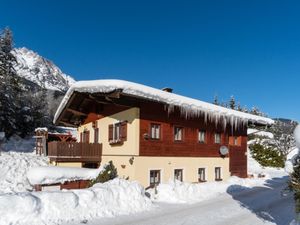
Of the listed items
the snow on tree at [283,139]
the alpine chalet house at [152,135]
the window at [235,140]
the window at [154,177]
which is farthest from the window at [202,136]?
the snow on tree at [283,139]

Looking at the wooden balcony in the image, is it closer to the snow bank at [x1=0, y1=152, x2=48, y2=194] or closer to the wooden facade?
the wooden facade

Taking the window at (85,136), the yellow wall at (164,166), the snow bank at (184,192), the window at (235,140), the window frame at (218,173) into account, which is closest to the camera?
the snow bank at (184,192)

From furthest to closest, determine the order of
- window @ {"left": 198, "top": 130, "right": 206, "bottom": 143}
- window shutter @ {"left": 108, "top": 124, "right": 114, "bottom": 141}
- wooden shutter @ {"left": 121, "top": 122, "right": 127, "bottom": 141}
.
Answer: window @ {"left": 198, "top": 130, "right": 206, "bottom": 143}, window shutter @ {"left": 108, "top": 124, "right": 114, "bottom": 141}, wooden shutter @ {"left": 121, "top": 122, "right": 127, "bottom": 141}

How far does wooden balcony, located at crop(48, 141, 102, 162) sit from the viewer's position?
1753cm

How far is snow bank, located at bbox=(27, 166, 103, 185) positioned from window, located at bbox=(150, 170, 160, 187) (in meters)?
2.74

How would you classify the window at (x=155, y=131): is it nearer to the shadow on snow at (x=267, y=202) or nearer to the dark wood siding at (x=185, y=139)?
the dark wood siding at (x=185, y=139)

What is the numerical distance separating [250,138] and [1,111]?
90.7 ft

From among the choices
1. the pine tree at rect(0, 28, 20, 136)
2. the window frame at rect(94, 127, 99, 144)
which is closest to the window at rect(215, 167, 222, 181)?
the window frame at rect(94, 127, 99, 144)

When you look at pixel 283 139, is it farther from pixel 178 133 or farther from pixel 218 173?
pixel 178 133

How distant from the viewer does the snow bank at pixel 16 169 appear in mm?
18812

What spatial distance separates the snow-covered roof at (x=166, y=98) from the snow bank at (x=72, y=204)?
4.62 metres

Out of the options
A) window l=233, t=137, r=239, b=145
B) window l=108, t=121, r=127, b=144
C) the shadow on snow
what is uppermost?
window l=108, t=121, r=127, b=144

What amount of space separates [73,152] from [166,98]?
5.97 meters

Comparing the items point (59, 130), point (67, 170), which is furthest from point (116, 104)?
point (59, 130)
